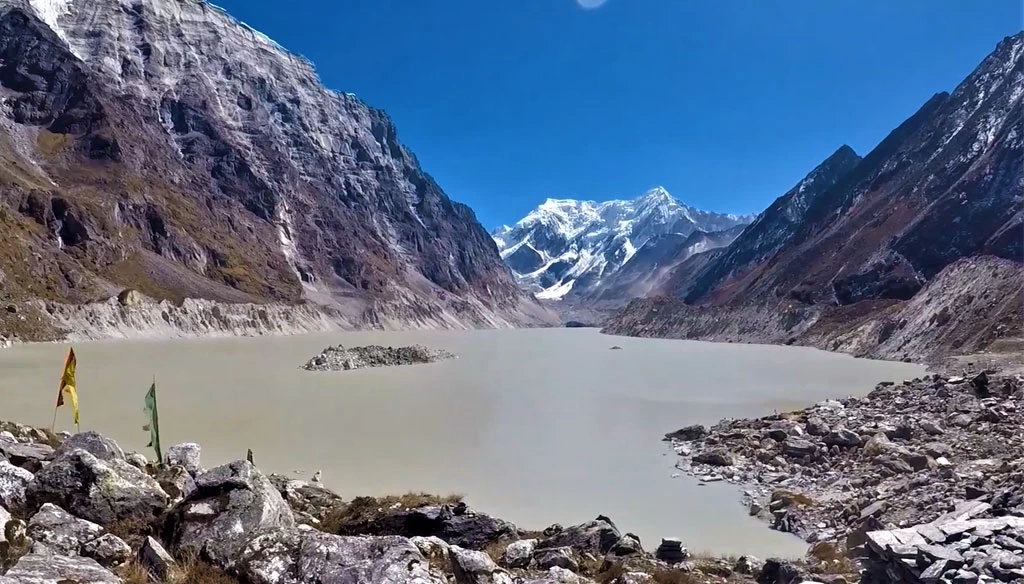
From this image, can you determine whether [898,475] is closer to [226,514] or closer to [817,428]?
[817,428]

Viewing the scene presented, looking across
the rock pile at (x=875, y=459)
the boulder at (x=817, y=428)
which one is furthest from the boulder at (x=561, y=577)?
the boulder at (x=817, y=428)

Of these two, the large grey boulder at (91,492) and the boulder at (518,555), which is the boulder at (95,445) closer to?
the large grey boulder at (91,492)

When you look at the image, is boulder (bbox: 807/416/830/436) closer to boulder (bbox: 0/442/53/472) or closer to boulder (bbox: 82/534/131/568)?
boulder (bbox: 82/534/131/568)

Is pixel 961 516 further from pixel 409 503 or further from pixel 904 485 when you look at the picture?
Result: pixel 409 503

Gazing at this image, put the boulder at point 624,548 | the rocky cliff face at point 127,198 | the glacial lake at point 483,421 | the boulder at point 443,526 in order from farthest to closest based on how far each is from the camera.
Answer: the rocky cliff face at point 127,198
the glacial lake at point 483,421
the boulder at point 443,526
the boulder at point 624,548

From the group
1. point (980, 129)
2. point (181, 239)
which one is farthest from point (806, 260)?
point (181, 239)

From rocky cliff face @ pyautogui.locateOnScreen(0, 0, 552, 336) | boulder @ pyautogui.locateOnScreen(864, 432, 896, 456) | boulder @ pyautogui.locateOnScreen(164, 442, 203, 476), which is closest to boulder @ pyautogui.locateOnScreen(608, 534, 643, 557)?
boulder @ pyautogui.locateOnScreen(164, 442, 203, 476)
